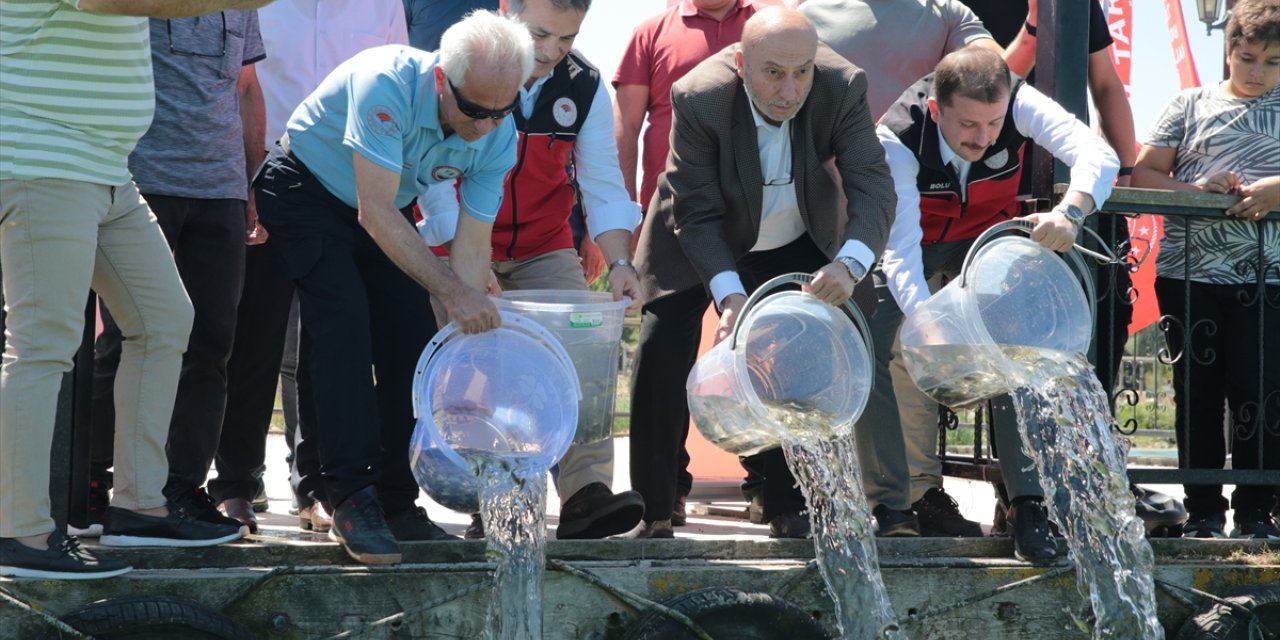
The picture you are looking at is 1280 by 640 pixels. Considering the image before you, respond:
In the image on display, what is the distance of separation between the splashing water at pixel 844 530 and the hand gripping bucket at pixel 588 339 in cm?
55

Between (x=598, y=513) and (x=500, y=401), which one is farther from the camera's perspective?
(x=598, y=513)

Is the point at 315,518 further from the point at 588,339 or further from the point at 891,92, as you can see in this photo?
the point at 891,92

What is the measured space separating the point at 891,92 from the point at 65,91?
9.65 ft

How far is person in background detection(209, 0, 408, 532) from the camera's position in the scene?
4.89 m

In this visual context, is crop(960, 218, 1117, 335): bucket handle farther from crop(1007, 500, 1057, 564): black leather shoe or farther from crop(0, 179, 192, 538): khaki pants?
crop(0, 179, 192, 538): khaki pants

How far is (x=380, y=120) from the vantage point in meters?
3.97

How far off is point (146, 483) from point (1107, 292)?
3140 millimetres

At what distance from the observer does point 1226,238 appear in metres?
5.16

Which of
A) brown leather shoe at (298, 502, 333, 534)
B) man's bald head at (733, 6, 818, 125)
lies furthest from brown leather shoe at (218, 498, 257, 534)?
man's bald head at (733, 6, 818, 125)

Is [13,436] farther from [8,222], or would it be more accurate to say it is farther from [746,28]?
[746,28]

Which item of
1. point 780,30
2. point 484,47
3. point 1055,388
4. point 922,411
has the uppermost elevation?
point 780,30

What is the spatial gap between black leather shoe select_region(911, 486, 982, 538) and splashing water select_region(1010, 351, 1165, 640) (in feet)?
1.44

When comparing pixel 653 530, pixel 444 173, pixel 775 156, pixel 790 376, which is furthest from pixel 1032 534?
pixel 444 173

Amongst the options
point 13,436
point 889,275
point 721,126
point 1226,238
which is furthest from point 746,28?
point 13,436
